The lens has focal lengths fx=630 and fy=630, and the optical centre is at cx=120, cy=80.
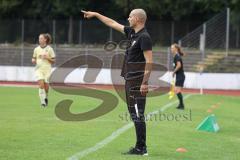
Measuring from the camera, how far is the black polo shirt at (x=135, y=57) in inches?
368

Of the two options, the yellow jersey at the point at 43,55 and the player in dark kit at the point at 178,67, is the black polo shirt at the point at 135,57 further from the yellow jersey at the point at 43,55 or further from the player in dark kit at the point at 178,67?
the player in dark kit at the point at 178,67

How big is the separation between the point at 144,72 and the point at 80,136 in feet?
8.33

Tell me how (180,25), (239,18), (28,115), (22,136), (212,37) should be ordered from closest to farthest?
(22,136) → (28,115) → (212,37) → (239,18) → (180,25)

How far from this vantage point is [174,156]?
31.1ft

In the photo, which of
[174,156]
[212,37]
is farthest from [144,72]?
[212,37]

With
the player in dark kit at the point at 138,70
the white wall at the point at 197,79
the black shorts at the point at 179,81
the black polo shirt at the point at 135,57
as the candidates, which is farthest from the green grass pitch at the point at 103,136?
the white wall at the point at 197,79

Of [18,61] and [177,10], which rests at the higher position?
[177,10]

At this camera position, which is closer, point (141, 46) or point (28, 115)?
point (141, 46)

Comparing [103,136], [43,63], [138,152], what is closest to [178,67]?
[43,63]

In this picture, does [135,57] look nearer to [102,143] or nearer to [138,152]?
[138,152]

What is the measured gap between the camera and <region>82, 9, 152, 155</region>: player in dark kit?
9.28 m

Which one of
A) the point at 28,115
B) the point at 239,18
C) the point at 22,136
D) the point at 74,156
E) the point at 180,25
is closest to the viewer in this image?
the point at 74,156

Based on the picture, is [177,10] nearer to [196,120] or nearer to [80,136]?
[196,120]

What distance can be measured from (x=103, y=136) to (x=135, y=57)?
2588mm
